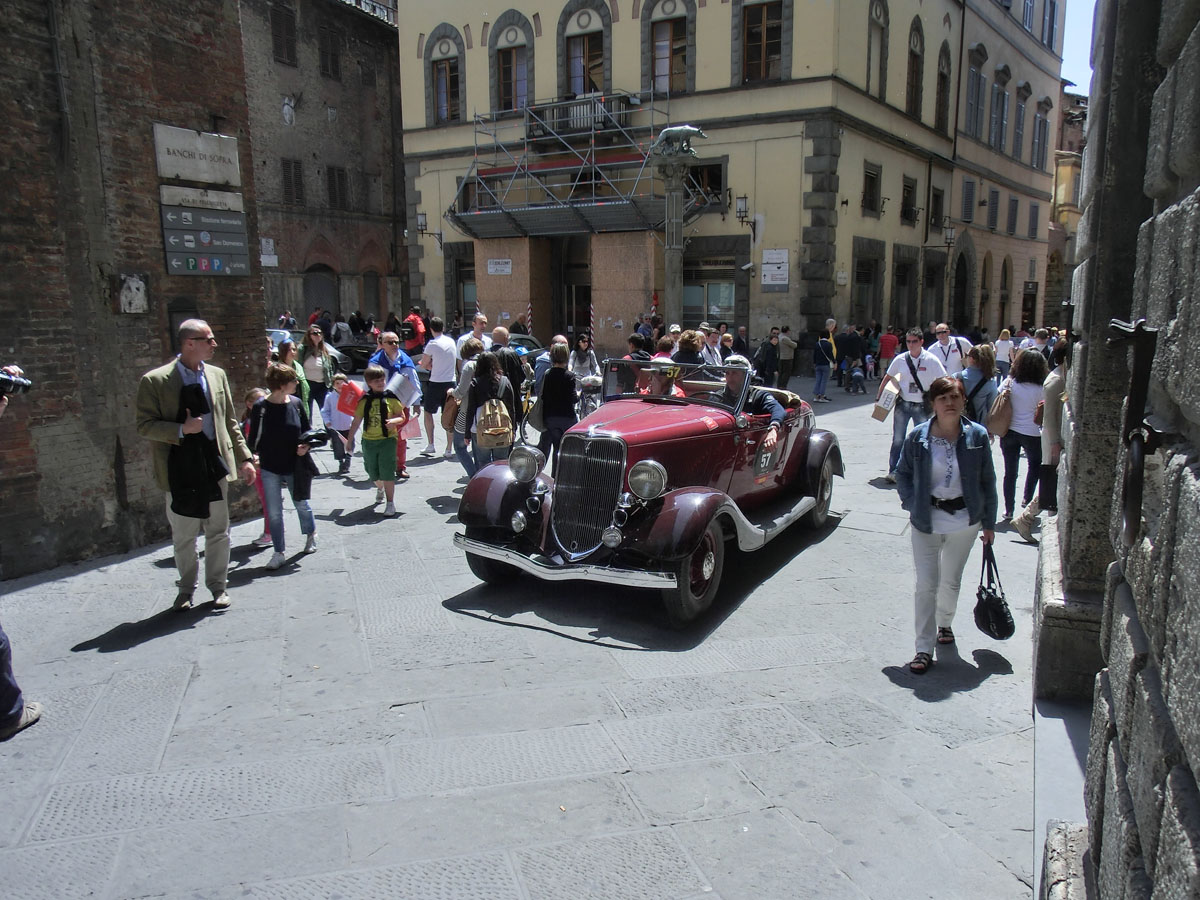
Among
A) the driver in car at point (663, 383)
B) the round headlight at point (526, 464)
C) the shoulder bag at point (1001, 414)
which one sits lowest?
the round headlight at point (526, 464)

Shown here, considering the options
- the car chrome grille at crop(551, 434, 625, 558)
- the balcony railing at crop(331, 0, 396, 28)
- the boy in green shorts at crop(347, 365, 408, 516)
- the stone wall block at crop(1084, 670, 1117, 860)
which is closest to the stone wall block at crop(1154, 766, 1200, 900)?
the stone wall block at crop(1084, 670, 1117, 860)

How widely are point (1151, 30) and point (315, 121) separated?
3247cm

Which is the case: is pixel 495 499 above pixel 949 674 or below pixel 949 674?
above

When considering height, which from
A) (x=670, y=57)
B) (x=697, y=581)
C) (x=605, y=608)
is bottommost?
(x=605, y=608)

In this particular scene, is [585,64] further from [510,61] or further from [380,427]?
[380,427]

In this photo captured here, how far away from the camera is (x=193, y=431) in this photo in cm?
584

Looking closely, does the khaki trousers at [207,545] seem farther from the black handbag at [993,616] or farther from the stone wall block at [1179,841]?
the stone wall block at [1179,841]

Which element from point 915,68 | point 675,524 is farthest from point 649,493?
point 915,68

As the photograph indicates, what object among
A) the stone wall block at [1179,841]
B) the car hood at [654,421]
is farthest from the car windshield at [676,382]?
the stone wall block at [1179,841]

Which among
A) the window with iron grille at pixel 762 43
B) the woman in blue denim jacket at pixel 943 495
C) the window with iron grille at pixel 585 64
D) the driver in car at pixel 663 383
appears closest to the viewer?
the woman in blue denim jacket at pixel 943 495

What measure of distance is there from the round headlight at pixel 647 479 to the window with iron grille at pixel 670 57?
19469mm

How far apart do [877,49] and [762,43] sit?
140 inches

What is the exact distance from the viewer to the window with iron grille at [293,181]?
31.0m

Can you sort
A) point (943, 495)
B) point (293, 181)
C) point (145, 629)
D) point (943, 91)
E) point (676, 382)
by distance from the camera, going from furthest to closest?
point (293, 181)
point (943, 91)
point (676, 382)
point (145, 629)
point (943, 495)
